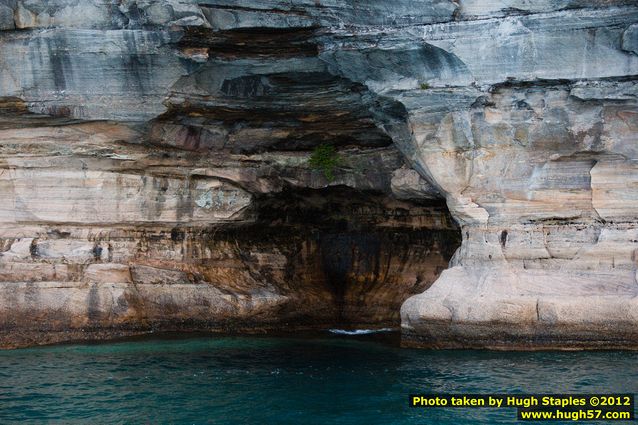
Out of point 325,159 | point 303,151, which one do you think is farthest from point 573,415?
point 303,151

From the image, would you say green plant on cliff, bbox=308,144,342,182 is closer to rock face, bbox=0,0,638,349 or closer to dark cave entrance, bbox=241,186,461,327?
rock face, bbox=0,0,638,349

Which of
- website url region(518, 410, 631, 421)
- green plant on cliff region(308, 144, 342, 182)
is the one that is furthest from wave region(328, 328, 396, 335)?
website url region(518, 410, 631, 421)

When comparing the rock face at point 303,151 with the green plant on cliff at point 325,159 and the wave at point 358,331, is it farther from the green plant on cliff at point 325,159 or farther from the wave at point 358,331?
the wave at point 358,331

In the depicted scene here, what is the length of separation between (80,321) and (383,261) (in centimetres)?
731

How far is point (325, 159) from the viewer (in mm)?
19016

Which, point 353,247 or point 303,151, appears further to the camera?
point 353,247

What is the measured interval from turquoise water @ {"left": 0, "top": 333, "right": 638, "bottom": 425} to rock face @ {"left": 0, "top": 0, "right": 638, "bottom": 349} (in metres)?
1.23

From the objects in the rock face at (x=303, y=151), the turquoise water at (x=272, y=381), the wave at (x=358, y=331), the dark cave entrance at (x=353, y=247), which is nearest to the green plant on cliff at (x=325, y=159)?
the rock face at (x=303, y=151)

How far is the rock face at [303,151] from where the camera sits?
15250mm

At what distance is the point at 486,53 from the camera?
15.5 m

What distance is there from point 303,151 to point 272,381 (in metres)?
7.05

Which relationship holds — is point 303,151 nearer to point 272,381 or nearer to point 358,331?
point 358,331

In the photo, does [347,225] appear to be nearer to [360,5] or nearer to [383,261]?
[383,261]

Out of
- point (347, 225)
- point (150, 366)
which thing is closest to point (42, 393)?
point (150, 366)
